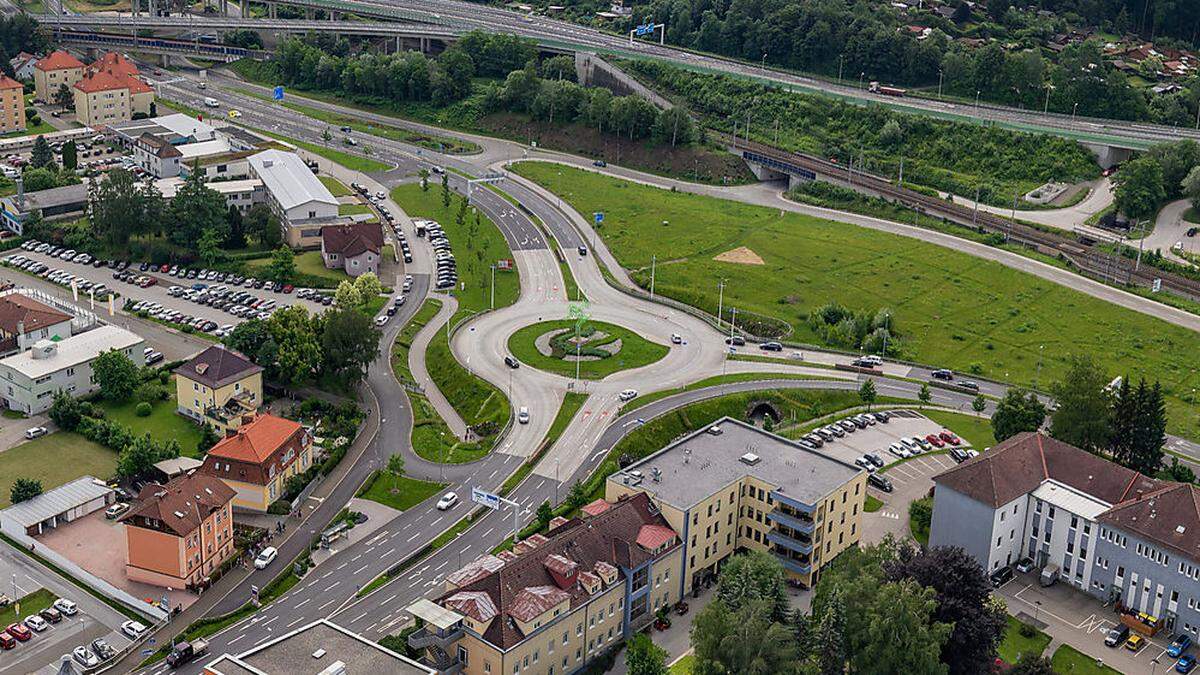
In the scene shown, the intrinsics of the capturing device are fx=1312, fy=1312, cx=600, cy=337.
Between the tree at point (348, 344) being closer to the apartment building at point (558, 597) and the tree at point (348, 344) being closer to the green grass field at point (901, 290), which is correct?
the apartment building at point (558, 597)

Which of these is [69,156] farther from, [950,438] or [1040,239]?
[1040,239]

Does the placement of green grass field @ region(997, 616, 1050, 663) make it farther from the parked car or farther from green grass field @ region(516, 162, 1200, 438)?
the parked car

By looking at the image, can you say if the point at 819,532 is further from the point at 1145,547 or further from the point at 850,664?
the point at 1145,547

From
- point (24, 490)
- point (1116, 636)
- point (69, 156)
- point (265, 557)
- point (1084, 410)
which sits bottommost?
point (265, 557)

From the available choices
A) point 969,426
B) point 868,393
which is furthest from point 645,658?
point 969,426

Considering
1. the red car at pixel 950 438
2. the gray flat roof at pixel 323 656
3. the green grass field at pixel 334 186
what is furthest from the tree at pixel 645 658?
the green grass field at pixel 334 186

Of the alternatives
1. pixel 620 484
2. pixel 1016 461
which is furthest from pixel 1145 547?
pixel 620 484
